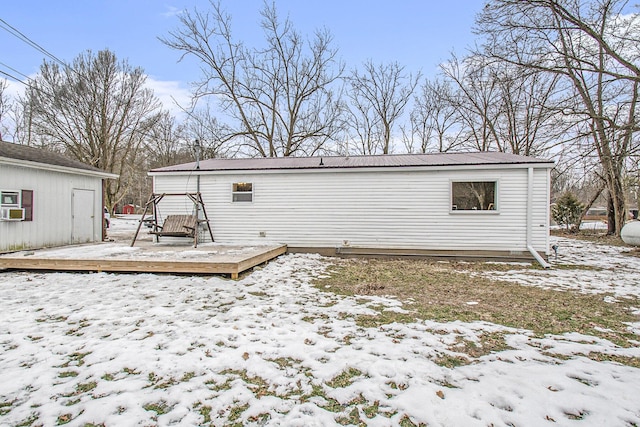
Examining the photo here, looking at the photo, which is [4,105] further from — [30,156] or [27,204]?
[27,204]

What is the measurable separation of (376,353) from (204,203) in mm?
7737

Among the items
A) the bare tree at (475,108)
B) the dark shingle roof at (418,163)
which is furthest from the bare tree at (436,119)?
the dark shingle roof at (418,163)

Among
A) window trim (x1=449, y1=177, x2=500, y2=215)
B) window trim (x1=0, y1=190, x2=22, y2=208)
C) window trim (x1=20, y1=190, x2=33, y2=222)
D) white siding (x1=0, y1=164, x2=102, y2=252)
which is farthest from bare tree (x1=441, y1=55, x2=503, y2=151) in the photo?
window trim (x1=0, y1=190, x2=22, y2=208)

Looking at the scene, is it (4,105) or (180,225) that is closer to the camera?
(180,225)

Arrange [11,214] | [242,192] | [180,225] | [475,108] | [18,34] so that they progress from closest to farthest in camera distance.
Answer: [11,214], [180,225], [242,192], [18,34], [475,108]

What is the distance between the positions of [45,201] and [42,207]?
18 centimetres

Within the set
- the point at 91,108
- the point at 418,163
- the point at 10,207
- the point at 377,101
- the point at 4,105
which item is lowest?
the point at 10,207

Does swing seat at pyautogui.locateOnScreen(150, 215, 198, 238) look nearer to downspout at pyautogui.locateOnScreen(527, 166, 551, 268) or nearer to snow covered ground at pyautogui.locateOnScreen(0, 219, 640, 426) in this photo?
snow covered ground at pyautogui.locateOnScreen(0, 219, 640, 426)

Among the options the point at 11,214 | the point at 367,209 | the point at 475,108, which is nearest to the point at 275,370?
the point at 367,209

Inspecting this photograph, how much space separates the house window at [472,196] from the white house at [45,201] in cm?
1066

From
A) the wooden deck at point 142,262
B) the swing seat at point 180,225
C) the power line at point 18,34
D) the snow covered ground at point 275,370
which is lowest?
the snow covered ground at point 275,370

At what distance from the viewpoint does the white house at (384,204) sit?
26.3 feet

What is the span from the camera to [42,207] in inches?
336

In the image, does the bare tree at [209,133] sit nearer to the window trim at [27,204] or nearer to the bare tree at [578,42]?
the window trim at [27,204]
